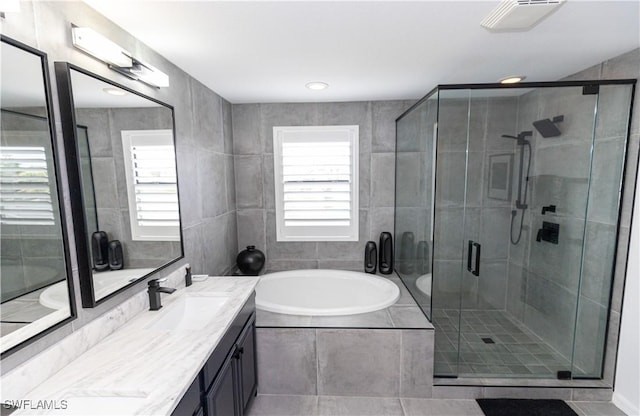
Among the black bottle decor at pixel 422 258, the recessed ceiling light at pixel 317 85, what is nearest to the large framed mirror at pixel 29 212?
the recessed ceiling light at pixel 317 85

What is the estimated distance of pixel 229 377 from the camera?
1.52 m

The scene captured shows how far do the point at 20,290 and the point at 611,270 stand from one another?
3310 millimetres

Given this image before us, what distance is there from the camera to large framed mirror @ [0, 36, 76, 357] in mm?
926

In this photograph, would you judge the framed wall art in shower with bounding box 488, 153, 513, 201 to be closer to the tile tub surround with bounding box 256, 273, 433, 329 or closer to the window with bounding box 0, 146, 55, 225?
the tile tub surround with bounding box 256, 273, 433, 329

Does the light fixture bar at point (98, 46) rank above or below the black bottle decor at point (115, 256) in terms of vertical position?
above

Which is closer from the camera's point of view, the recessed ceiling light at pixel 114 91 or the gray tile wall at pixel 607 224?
the recessed ceiling light at pixel 114 91

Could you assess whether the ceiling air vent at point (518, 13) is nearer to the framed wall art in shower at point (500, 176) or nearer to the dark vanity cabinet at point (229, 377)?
the framed wall art in shower at point (500, 176)

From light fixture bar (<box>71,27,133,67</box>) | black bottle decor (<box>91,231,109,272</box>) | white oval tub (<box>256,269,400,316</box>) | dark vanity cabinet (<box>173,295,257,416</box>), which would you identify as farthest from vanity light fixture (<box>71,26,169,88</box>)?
white oval tub (<box>256,269,400,316</box>)

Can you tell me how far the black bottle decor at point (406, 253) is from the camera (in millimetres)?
2785

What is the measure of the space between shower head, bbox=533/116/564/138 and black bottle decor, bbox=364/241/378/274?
183 cm

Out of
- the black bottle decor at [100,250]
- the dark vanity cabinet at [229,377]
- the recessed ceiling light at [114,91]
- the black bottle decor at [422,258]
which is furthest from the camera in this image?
the black bottle decor at [422,258]

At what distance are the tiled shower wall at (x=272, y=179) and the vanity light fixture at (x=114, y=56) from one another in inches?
59.9

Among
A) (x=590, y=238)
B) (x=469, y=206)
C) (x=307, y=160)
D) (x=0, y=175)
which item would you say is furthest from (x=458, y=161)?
(x=0, y=175)

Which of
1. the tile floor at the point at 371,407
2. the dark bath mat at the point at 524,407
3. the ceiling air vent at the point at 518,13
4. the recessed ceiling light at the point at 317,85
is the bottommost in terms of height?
the tile floor at the point at 371,407
